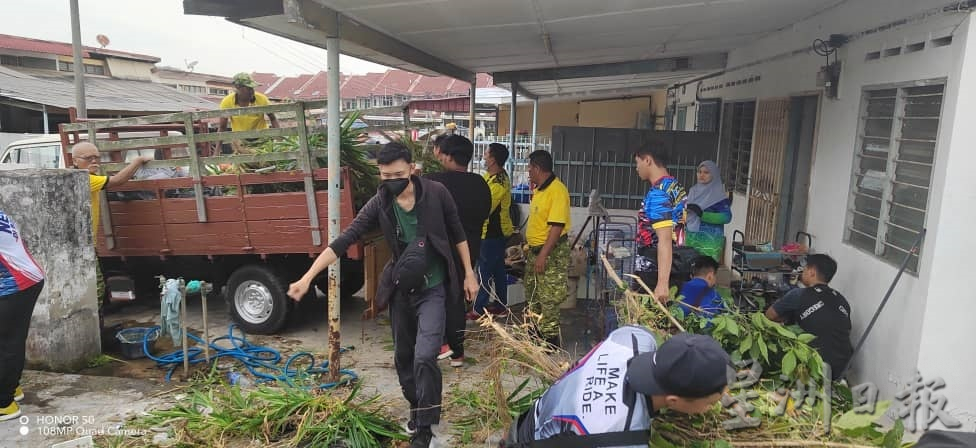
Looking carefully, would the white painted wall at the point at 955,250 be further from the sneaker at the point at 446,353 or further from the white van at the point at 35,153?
the white van at the point at 35,153

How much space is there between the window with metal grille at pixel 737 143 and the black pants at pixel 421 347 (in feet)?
17.2

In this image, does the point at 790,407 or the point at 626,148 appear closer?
the point at 790,407

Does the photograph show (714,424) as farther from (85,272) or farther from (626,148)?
(626,148)

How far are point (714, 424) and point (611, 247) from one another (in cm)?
335

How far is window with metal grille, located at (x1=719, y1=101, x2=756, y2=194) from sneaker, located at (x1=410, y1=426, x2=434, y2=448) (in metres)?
5.51

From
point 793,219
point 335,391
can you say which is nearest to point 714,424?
point 335,391

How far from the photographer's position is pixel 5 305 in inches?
138

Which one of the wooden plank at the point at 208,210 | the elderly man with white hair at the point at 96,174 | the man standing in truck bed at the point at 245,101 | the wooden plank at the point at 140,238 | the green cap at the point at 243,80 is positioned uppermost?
the green cap at the point at 243,80

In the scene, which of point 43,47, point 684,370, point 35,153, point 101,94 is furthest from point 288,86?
point 684,370

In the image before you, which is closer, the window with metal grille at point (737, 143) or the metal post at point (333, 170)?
the metal post at point (333, 170)

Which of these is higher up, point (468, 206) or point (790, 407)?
point (468, 206)

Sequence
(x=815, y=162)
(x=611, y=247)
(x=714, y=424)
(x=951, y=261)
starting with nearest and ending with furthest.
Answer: (x=714, y=424), (x=951, y=261), (x=815, y=162), (x=611, y=247)

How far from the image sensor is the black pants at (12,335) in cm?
354

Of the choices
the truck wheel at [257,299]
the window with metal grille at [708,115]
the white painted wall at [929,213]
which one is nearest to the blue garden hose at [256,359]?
the truck wheel at [257,299]
